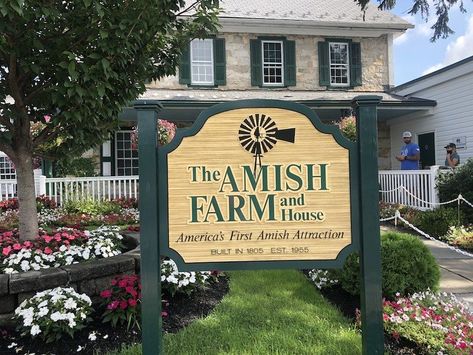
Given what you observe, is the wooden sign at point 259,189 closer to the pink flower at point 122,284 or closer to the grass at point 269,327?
the grass at point 269,327

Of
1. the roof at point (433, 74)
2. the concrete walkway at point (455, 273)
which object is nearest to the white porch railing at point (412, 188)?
the concrete walkway at point (455, 273)

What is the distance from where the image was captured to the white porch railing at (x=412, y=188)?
29.3ft

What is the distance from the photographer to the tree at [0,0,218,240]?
139 inches

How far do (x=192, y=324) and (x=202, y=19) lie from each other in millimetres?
3035

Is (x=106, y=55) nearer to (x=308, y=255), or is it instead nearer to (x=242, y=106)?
(x=242, y=106)

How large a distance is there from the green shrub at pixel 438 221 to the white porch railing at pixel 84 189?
7.18 metres

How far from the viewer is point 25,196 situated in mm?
4348

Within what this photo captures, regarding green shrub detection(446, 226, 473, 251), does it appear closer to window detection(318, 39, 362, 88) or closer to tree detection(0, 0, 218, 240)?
tree detection(0, 0, 218, 240)

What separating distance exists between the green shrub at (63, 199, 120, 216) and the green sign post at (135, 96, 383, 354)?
826 centimetres

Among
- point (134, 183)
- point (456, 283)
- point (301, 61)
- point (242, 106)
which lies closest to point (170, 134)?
point (134, 183)

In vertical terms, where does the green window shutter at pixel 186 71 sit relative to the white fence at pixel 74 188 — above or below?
above

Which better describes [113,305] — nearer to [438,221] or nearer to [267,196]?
[267,196]

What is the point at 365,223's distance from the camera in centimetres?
241

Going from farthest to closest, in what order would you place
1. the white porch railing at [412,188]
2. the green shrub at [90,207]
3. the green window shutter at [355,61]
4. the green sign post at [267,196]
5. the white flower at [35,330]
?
the green window shutter at [355,61]
the green shrub at [90,207]
the white porch railing at [412,188]
the white flower at [35,330]
the green sign post at [267,196]
